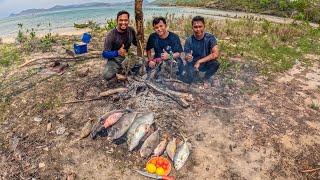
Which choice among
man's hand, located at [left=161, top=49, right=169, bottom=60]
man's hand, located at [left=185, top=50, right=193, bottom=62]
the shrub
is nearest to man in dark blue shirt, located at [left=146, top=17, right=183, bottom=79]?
man's hand, located at [left=161, top=49, right=169, bottom=60]

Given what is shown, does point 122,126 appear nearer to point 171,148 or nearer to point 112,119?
point 112,119

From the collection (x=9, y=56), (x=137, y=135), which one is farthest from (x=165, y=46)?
(x=9, y=56)

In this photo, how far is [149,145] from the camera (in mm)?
6316

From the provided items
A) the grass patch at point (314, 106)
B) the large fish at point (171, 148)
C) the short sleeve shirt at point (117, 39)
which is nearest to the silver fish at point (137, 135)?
A: the large fish at point (171, 148)

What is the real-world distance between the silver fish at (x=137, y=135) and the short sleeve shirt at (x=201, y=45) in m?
2.72

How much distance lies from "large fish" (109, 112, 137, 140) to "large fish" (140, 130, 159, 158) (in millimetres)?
485

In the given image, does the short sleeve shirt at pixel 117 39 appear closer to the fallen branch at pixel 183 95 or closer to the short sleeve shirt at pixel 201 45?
the short sleeve shirt at pixel 201 45

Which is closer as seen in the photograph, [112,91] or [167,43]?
[112,91]

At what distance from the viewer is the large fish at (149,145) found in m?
6.24

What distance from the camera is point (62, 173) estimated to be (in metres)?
5.96

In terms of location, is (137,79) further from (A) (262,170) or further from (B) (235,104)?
(A) (262,170)

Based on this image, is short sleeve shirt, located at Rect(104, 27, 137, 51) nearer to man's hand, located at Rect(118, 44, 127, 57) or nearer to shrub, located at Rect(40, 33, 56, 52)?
man's hand, located at Rect(118, 44, 127, 57)

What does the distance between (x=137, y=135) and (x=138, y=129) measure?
13 cm

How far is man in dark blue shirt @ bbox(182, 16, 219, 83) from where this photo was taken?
8.35 meters
